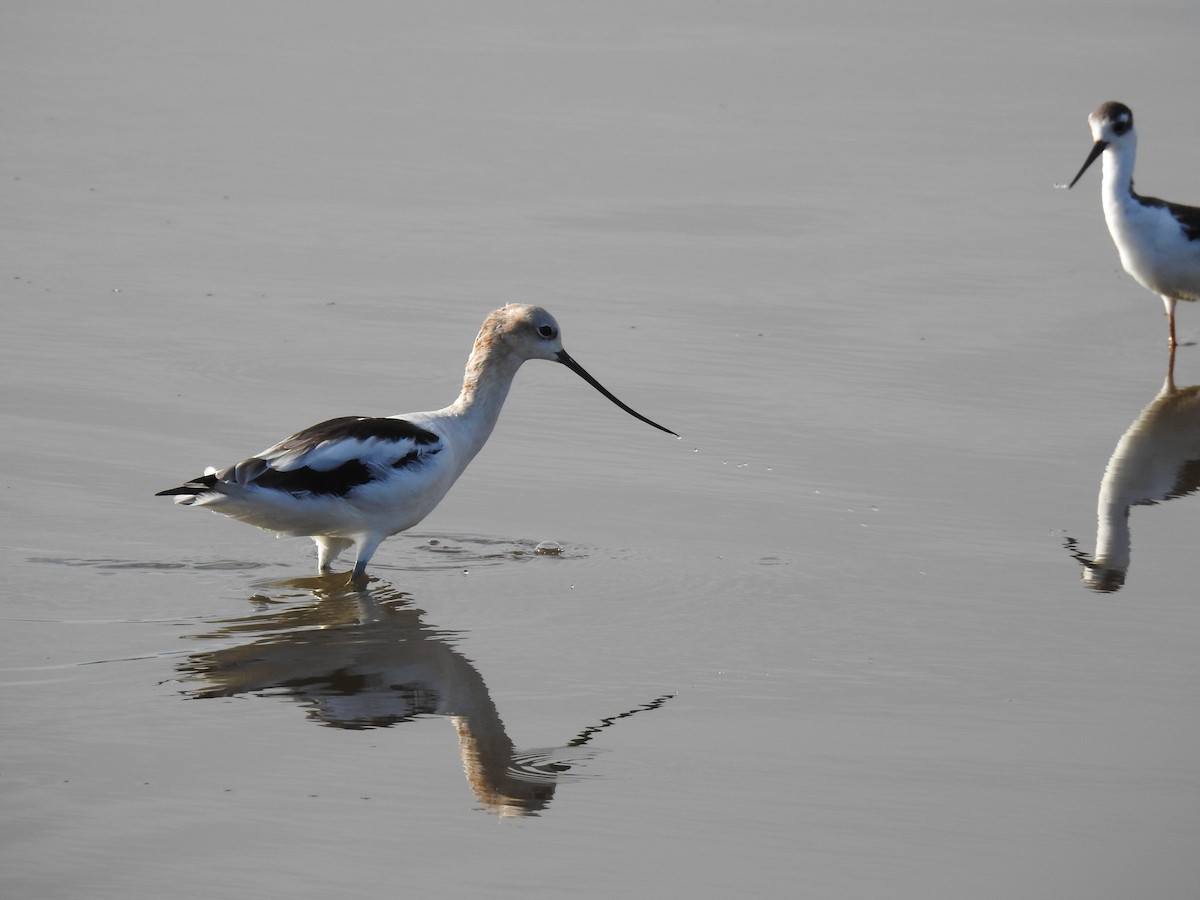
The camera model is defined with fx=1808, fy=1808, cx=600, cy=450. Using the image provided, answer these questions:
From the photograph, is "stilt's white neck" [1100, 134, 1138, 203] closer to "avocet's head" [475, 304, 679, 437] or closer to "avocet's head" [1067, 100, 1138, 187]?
"avocet's head" [1067, 100, 1138, 187]

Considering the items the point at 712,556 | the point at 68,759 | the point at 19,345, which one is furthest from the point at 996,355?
the point at 68,759

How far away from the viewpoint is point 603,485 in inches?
293

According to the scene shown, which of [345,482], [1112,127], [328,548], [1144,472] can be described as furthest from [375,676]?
[1112,127]

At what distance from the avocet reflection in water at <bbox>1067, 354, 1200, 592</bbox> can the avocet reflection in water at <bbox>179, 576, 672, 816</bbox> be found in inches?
85.5

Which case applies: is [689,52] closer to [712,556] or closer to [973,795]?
[712,556]

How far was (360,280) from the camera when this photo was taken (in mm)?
9883

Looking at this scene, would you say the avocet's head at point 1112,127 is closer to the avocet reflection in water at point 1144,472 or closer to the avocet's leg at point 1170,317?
the avocet's leg at point 1170,317

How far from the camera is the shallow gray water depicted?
468cm

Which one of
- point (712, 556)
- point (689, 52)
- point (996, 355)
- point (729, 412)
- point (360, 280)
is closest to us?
point (712, 556)

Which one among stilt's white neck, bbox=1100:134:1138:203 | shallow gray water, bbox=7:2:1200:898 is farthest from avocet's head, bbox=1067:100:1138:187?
shallow gray water, bbox=7:2:1200:898

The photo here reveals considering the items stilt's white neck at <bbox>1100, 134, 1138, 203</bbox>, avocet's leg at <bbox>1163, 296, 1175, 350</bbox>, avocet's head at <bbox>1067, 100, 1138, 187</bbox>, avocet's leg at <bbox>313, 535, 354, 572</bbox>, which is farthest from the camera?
avocet's head at <bbox>1067, 100, 1138, 187</bbox>

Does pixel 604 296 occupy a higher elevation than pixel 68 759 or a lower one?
higher

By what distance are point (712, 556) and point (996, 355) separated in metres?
3.13

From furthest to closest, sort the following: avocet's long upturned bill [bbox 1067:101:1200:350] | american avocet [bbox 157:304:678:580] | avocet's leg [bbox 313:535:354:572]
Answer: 1. avocet's long upturned bill [bbox 1067:101:1200:350]
2. avocet's leg [bbox 313:535:354:572]
3. american avocet [bbox 157:304:678:580]
